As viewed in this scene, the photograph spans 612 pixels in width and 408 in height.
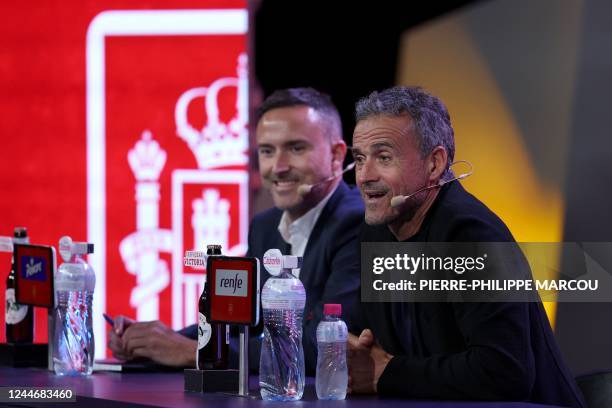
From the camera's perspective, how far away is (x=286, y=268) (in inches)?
97.8

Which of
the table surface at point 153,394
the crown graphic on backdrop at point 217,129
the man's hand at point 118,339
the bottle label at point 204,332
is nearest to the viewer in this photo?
the table surface at point 153,394

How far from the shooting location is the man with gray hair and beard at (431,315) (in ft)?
7.68

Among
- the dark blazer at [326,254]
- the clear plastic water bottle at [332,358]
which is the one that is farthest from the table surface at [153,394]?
the dark blazer at [326,254]

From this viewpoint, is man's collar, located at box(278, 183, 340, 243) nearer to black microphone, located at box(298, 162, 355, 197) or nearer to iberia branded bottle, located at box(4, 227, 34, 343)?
black microphone, located at box(298, 162, 355, 197)

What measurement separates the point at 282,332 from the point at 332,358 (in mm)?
135

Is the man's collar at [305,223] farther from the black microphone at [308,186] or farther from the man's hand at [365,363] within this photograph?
the man's hand at [365,363]

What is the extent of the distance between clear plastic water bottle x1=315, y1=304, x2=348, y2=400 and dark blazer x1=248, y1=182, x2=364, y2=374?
500 mm

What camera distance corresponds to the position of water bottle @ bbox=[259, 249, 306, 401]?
2402mm

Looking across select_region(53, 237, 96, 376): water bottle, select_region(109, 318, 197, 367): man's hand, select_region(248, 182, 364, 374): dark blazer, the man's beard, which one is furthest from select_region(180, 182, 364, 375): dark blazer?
select_region(53, 237, 96, 376): water bottle

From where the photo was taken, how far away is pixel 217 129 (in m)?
5.57

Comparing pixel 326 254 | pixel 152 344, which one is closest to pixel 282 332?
pixel 152 344

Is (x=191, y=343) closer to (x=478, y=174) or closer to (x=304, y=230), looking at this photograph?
(x=304, y=230)

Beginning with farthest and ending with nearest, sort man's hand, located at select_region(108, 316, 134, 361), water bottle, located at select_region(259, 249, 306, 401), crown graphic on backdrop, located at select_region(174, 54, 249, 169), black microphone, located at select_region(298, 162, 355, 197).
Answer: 1. crown graphic on backdrop, located at select_region(174, 54, 249, 169)
2. black microphone, located at select_region(298, 162, 355, 197)
3. man's hand, located at select_region(108, 316, 134, 361)
4. water bottle, located at select_region(259, 249, 306, 401)

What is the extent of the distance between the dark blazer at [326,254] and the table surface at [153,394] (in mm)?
331
